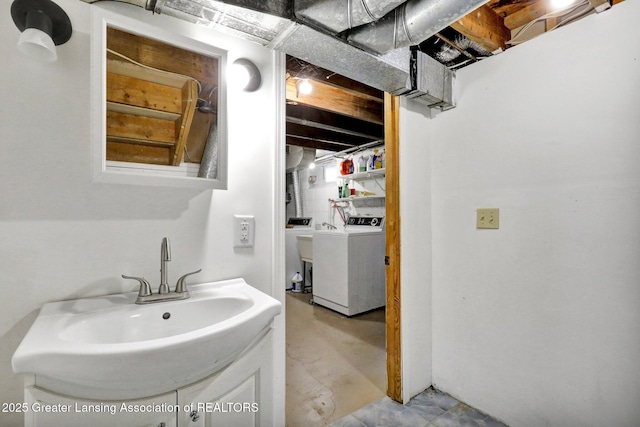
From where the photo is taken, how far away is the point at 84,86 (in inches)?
37.6

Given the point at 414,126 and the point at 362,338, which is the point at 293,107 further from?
the point at 362,338

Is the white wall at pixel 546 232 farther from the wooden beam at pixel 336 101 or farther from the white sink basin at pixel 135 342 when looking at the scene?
the white sink basin at pixel 135 342

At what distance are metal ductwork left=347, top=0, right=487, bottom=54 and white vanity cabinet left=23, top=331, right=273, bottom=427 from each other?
1183 mm

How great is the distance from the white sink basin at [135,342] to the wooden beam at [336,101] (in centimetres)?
166

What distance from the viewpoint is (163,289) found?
0.98 meters

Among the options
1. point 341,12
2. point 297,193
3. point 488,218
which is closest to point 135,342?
point 341,12

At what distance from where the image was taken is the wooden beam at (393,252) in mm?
1685

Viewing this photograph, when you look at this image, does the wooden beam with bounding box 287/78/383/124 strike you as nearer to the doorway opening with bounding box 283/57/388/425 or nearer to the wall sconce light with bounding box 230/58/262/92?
the doorway opening with bounding box 283/57/388/425

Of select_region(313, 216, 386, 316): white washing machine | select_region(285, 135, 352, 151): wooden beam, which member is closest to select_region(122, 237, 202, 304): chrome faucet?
select_region(313, 216, 386, 316): white washing machine

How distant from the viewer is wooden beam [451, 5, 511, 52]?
1345 mm

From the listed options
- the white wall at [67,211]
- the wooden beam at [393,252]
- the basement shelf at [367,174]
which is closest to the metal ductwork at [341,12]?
the white wall at [67,211]

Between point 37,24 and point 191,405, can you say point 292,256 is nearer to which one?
point 191,405

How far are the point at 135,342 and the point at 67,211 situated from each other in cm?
56

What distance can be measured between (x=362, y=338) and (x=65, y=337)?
223cm
